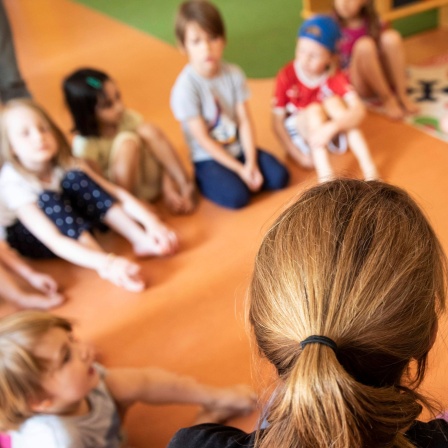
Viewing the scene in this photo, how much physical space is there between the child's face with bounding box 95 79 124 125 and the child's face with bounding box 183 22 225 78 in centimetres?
26

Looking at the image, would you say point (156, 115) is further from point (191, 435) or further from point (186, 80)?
point (191, 435)

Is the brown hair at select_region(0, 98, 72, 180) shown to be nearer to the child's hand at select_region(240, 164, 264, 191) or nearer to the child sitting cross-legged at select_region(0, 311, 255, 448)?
the child's hand at select_region(240, 164, 264, 191)

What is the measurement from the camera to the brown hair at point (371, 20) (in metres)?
2.04

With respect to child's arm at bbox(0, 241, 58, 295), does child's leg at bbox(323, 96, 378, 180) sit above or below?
above

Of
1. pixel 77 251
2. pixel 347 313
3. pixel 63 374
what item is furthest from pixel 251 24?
pixel 347 313

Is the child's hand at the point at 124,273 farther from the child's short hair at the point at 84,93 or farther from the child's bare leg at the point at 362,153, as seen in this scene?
the child's bare leg at the point at 362,153

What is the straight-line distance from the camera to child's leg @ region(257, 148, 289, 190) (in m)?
1.74

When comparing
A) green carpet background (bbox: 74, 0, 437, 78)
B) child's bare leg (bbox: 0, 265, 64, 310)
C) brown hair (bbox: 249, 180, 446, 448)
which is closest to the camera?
brown hair (bbox: 249, 180, 446, 448)

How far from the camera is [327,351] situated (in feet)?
1.69

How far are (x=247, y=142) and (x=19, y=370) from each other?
44.6 inches

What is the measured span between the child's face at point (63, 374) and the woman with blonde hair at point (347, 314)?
43 cm

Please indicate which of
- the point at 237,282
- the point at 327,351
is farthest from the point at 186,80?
the point at 327,351

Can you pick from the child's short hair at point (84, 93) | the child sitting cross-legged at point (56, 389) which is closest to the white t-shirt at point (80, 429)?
the child sitting cross-legged at point (56, 389)

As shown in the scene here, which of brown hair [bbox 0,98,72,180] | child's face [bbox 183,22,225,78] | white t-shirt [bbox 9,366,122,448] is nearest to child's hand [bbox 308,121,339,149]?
child's face [bbox 183,22,225,78]
